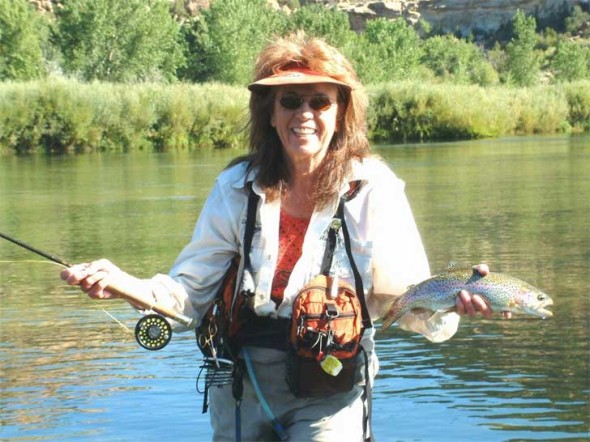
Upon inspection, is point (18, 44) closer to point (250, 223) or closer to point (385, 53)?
point (385, 53)

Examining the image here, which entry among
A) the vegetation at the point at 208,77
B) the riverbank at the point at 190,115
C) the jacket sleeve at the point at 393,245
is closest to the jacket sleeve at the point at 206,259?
the jacket sleeve at the point at 393,245

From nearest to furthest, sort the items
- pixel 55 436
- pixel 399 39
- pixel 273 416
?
1. pixel 273 416
2. pixel 55 436
3. pixel 399 39

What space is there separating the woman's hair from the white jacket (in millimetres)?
39

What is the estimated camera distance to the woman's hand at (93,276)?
3490mm

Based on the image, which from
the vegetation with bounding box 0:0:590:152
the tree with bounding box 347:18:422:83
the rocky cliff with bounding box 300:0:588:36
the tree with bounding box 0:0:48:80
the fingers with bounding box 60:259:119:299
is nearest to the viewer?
the fingers with bounding box 60:259:119:299

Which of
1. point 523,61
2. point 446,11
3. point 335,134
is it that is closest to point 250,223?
point 335,134

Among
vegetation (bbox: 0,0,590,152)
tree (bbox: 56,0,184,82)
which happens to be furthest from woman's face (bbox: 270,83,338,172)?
tree (bbox: 56,0,184,82)

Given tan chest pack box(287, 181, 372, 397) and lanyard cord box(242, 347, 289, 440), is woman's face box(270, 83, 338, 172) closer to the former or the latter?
tan chest pack box(287, 181, 372, 397)

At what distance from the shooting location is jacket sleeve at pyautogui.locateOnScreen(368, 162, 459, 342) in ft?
12.0

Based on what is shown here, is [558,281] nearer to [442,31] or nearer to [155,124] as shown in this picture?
[155,124]

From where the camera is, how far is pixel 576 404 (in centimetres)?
687

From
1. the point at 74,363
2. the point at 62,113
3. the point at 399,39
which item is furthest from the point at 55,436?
the point at 399,39

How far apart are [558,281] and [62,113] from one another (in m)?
32.2

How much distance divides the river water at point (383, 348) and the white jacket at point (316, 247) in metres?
2.52
